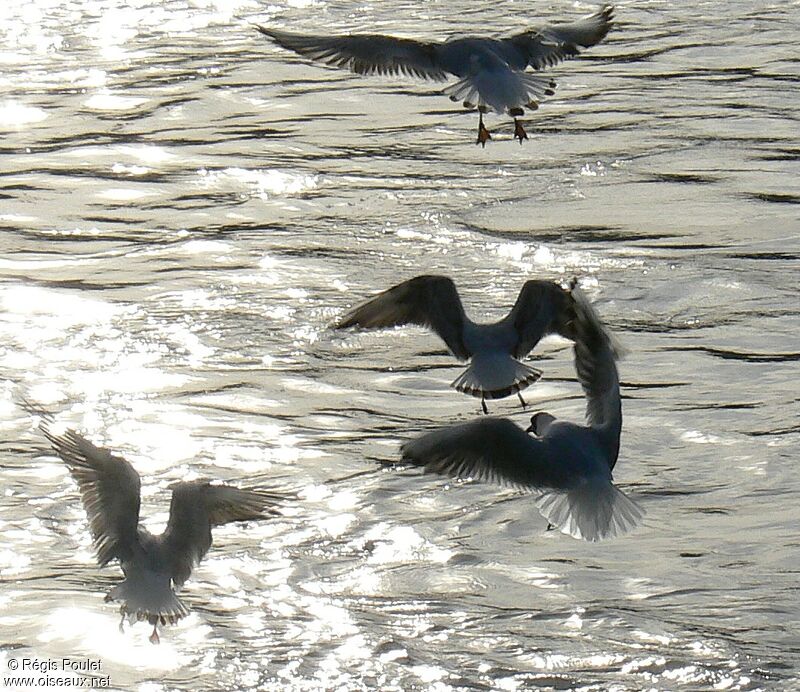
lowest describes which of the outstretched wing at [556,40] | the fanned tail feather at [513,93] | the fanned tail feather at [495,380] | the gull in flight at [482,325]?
the fanned tail feather at [495,380]

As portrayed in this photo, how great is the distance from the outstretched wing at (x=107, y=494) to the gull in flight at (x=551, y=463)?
88cm

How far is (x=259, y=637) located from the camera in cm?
611

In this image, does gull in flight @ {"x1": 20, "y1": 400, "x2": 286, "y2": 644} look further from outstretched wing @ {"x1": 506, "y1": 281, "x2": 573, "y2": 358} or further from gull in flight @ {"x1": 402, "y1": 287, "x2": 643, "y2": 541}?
outstretched wing @ {"x1": 506, "y1": 281, "x2": 573, "y2": 358}

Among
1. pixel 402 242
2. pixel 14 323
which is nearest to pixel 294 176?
pixel 402 242

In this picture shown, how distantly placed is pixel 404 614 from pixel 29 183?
614cm

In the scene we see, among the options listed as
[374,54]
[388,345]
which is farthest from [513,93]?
[388,345]

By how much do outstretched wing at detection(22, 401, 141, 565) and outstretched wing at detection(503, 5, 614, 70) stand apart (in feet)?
12.8

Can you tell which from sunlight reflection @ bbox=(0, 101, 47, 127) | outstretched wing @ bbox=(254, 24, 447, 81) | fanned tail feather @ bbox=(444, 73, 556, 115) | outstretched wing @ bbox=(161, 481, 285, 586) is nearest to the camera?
outstretched wing @ bbox=(161, 481, 285, 586)

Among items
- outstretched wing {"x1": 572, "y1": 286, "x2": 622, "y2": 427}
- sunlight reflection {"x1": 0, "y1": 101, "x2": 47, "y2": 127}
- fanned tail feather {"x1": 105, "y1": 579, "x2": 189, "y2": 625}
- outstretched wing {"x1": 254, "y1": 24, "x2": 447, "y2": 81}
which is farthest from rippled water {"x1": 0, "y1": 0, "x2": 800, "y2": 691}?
outstretched wing {"x1": 254, "y1": 24, "x2": 447, "y2": 81}

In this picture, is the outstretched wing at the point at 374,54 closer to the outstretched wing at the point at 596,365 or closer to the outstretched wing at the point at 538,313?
the outstretched wing at the point at 538,313

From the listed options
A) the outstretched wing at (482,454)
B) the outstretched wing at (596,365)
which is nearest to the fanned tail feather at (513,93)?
the outstretched wing at (596,365)

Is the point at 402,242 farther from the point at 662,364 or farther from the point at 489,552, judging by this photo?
the point at 489,552

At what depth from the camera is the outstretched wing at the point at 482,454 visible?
5.74 metres

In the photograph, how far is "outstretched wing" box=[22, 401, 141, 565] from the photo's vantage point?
5.67m
